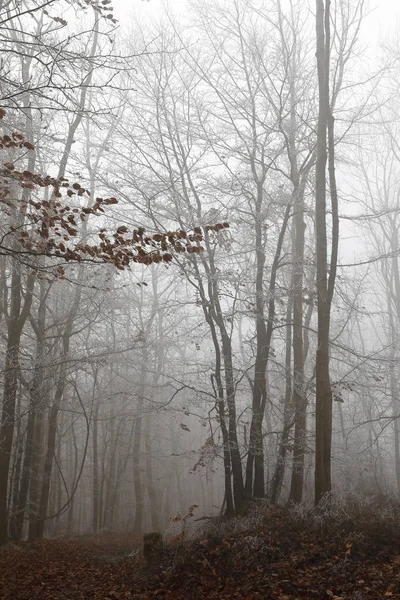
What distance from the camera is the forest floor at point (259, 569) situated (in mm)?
5180

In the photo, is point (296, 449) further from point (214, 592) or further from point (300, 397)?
point (214, 592)

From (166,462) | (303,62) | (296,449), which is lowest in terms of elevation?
(166,462)

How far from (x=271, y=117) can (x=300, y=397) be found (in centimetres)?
635

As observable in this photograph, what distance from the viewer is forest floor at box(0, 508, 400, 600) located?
5.18 meters

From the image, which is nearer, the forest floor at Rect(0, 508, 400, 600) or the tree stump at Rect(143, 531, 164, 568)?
the forest floor at Rect(0, 508, 400, 600)

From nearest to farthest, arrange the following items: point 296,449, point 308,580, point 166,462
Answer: point 308,580 < point 296,449 < point 166,462

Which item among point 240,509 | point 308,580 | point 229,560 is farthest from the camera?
point 240,509

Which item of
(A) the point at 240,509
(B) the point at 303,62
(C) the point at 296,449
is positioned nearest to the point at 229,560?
(A) the point at 240,509

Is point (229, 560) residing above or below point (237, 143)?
below

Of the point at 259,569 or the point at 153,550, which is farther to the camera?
the point at 153,550

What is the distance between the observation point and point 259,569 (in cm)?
579

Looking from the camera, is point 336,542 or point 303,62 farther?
point 303,62

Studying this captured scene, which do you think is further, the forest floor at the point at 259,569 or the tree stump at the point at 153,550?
the tree stump at the point at 153,550

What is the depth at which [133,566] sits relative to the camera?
7566 mm
